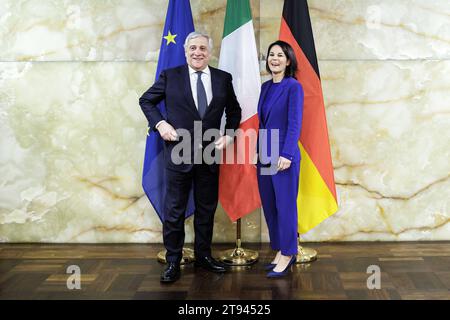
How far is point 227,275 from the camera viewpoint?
310cm

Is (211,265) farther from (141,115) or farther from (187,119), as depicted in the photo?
(141,115)

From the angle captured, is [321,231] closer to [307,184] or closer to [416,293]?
[307,184]

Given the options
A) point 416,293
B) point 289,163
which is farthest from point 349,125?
point 416,293

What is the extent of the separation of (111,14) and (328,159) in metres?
1.98

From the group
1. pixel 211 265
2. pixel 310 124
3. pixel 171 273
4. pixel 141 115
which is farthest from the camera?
pixel 141 115

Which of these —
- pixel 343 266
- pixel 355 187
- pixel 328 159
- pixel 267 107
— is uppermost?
pixel 267 107

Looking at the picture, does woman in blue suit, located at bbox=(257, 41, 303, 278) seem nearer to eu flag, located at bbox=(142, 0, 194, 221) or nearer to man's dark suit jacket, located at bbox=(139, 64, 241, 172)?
man's dark suit jacket, located at bbox=(139, 64, 241, 172)

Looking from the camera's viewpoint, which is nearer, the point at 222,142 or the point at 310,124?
the point at 222,142

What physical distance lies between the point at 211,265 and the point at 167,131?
92cm

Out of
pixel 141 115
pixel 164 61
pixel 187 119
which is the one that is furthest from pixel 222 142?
pixel 141 115

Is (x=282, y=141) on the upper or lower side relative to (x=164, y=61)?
lower

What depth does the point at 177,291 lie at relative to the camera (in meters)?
2.83

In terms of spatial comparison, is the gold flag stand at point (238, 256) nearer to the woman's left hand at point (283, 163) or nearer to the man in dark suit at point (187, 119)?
the man in dark suit at point (187, 119)

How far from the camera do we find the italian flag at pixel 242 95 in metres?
3.33
